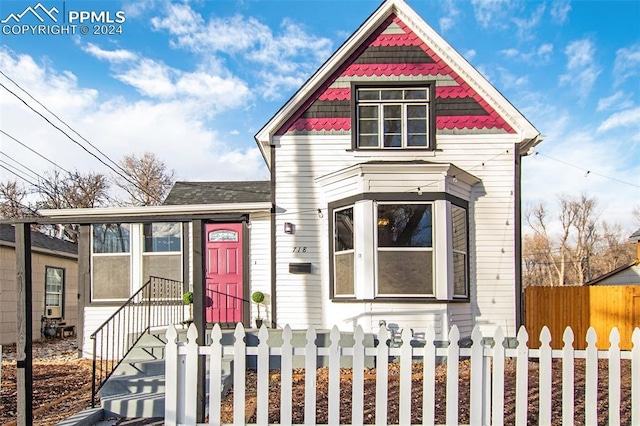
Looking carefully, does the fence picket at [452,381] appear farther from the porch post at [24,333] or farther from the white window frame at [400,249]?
the white window frame at [400,249]

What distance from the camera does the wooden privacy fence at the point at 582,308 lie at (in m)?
10.8

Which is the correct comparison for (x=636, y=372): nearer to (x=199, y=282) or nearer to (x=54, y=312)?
(x=199, y=282)

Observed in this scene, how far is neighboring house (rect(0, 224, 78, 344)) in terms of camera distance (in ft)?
40.6

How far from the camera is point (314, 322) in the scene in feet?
28.5

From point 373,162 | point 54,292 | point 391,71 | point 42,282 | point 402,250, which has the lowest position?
point 54,292

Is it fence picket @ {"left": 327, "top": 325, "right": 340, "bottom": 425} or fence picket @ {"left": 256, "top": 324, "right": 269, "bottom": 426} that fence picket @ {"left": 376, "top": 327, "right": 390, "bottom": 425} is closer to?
fence picket @ {"left": 327, "top": 325, "right": 340, "bottom": 425}

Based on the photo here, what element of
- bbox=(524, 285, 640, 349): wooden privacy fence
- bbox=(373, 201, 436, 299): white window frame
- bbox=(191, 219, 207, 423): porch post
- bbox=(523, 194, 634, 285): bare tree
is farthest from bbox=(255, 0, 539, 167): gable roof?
bbox=(523, 194, 634, 285): bare tree

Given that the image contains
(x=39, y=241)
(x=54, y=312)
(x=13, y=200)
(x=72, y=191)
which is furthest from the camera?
(x=72, y=191)

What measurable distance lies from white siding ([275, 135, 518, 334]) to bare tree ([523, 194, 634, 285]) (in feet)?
125

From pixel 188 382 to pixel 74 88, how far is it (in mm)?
11088

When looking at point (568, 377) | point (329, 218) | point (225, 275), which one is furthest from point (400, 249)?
point (568, 377)

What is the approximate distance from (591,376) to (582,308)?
26.6 feet

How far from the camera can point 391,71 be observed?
8977mm

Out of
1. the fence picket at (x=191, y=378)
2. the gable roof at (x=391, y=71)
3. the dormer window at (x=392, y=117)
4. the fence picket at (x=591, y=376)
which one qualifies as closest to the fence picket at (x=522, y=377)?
the fence picket at (x=591, y=376)
